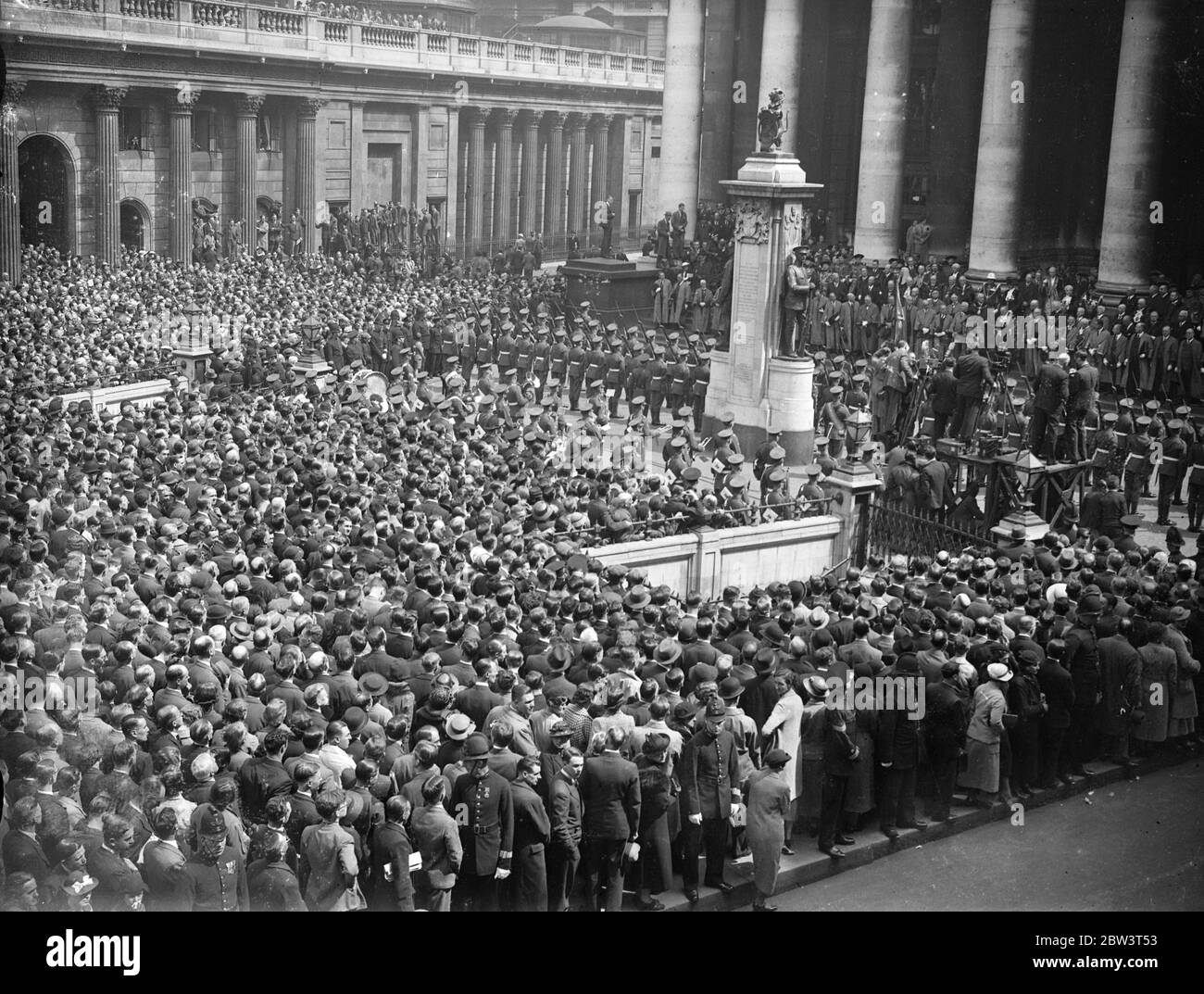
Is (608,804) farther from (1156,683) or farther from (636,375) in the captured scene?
(636,375)

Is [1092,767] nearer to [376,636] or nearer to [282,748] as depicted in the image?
[376,636]

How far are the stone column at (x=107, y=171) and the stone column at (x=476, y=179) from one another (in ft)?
61.9

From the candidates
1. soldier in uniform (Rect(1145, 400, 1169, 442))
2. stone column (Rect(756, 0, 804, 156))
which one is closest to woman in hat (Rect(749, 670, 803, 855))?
soldier in uniform (Rect(1145, 400, 1169, 442))

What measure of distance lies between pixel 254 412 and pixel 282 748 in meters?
13.6

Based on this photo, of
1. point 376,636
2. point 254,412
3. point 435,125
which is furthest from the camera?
point 435,125

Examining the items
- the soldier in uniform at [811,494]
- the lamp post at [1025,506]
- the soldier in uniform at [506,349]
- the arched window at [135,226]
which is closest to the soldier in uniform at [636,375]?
the soldier in uniform at [506,349]

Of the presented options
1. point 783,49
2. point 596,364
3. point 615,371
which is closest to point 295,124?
point 783,49

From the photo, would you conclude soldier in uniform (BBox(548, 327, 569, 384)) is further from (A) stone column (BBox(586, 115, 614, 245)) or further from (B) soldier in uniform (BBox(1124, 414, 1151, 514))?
(A) stone column (BBox(586, 115, 614, 245))

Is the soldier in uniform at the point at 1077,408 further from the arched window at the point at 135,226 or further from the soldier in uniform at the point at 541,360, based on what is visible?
the arched window at the point at 135,226

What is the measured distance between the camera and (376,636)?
503 inches

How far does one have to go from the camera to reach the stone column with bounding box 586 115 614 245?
2579 inches

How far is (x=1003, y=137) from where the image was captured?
1458 inches

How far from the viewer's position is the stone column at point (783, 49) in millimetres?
42906

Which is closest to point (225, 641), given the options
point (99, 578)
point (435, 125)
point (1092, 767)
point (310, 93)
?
point (99, 578)
